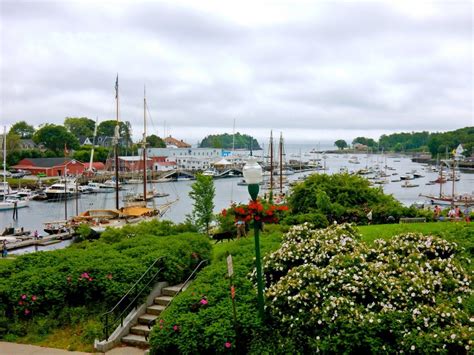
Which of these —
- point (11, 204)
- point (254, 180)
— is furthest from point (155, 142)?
point (254, 180)

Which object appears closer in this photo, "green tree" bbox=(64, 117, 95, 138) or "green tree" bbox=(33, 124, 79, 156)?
"green tree" bbox=(33, 124, 79, 156)

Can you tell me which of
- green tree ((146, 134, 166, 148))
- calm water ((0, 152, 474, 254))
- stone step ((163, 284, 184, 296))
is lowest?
calm water ((0, 152, 474, 254))

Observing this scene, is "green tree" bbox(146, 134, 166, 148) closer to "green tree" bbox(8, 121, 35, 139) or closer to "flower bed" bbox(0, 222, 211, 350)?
"green tree" bbox(8, 121, 35, 139)

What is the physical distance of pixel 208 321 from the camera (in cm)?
927

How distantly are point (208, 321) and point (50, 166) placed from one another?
392 feet

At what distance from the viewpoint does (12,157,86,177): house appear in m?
115

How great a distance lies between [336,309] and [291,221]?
408 inches

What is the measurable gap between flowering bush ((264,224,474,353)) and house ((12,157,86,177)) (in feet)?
360

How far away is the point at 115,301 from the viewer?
38.0ft

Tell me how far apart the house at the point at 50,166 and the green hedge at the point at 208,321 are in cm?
10885

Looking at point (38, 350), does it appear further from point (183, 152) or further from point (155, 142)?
point (155, 142)

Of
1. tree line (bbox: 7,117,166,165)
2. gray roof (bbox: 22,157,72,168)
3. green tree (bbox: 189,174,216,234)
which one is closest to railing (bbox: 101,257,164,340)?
green tree (bbox: 189,174,216,234)

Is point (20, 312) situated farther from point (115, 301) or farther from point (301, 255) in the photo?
point (301, 255)

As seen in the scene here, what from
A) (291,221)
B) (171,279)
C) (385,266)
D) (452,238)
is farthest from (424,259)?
(291,221)
